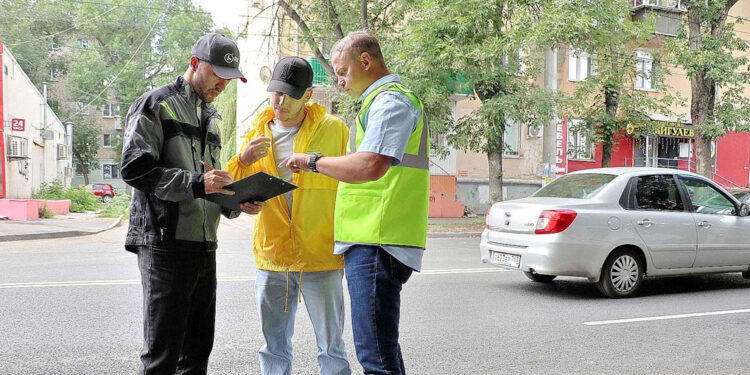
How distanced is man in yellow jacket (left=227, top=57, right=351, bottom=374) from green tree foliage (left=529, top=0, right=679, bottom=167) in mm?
12298

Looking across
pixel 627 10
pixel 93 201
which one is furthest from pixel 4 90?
pixel 627 10

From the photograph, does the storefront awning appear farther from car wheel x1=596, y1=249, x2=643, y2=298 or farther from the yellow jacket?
the yellow jacket

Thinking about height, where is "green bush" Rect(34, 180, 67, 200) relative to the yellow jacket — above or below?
below

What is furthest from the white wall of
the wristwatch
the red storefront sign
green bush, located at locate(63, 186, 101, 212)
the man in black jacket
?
the wristwatch

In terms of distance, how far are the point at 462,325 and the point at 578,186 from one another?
3017 mm

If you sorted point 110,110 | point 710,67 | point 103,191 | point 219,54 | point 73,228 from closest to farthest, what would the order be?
point 219,54
point 73,228
point 710,67
point 103,191
point 110,110

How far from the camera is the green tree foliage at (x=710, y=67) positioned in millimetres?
18109

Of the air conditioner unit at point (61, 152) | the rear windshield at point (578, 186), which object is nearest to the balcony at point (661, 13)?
the rear windshield at point (578, 186)

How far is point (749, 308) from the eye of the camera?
288 inches

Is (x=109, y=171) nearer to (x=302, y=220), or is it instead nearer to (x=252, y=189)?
(x=302, y=220)

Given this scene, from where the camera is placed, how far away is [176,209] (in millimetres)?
2988

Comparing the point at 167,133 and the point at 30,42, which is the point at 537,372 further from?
the point at 30,42

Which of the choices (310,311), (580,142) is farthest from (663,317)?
(580,142)

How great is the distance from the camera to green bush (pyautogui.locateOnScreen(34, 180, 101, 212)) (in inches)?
1083
